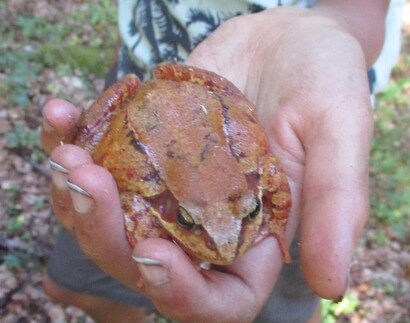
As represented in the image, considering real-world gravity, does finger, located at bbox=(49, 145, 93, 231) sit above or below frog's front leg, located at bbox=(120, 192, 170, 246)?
above

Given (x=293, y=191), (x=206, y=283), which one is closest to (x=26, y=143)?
(x=293, y=191)

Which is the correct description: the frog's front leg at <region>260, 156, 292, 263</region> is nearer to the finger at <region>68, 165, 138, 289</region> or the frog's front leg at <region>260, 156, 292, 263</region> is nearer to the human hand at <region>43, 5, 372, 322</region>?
the human hand at <region>43, 5, 372, 322</region>

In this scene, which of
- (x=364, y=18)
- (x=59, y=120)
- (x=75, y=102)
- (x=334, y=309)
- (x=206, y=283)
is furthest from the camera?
(x=75, y=102)

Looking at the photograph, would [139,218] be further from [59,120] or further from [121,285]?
[121,285]

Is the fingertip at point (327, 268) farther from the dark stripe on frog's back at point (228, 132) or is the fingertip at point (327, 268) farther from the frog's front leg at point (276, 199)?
the dark stripe on frog's back at point (228, 132)

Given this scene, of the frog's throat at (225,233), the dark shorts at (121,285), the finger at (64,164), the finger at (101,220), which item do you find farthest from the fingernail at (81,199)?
the dark shorts at (121,285)

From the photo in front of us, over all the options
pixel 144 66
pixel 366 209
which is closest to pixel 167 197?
pixel 366 209

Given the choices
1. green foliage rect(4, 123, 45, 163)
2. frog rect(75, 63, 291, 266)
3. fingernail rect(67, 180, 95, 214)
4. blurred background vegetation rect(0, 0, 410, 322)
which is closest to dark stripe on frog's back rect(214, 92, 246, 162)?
frog rect(75, 63, 291, 266)
